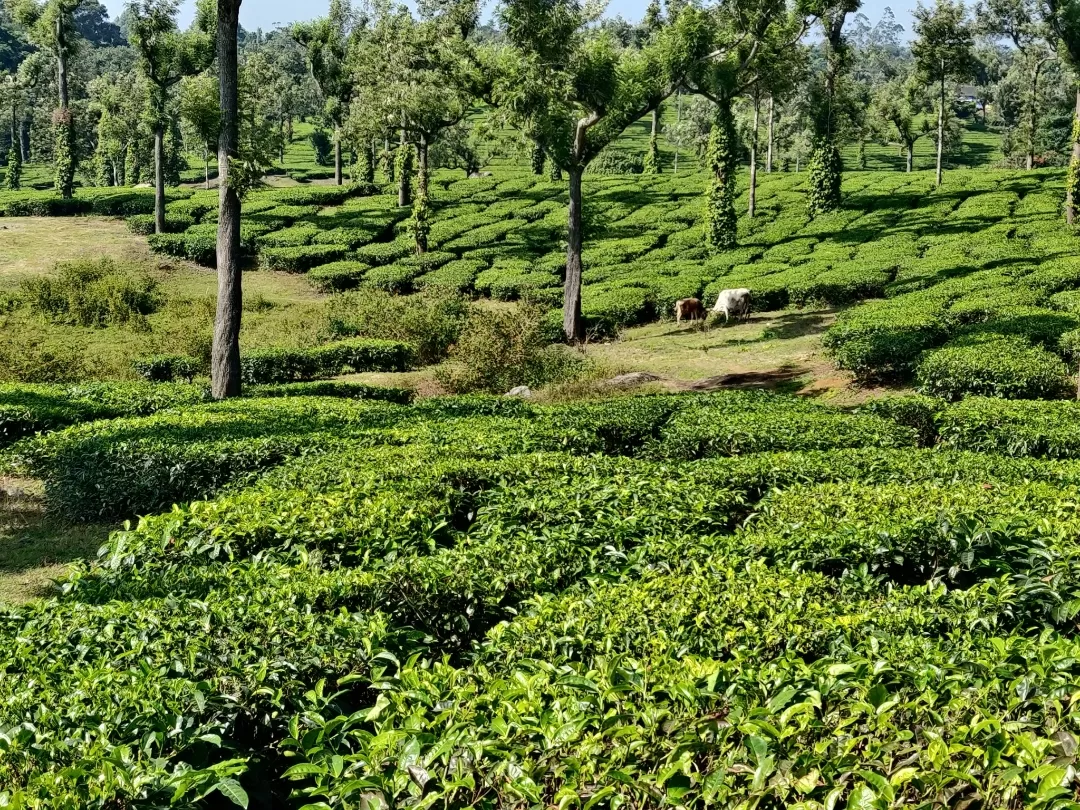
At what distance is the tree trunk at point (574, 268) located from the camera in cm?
2133

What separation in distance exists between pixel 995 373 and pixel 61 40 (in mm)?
45319

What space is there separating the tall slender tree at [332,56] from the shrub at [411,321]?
2226cm

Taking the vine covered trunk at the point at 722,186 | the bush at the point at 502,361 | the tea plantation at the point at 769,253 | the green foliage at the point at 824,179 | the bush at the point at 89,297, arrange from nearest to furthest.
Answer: the tea plantation at the point at 769,253 < the bush at the point at 502,361 < the bush at the point at 89,297 < the vine covered trunk at the point at 722,186 < the green foliage at the point at 824,179

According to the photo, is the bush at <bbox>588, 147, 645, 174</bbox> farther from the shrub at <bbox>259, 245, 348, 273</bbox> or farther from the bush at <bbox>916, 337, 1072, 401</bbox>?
the bush at <bbox>916, 337, 1072, 401</bbox>

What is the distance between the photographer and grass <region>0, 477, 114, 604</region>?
25.0ft

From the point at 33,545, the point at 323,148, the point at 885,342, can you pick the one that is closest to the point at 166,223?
the point at 885,342

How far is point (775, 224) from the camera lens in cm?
3262

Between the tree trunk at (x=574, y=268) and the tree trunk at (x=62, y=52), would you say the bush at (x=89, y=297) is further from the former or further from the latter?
the tree trunk at (x=62, y=52)

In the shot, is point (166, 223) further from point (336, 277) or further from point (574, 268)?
point (574, 268)

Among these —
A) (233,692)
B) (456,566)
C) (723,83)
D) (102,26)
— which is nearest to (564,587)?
(456,566)

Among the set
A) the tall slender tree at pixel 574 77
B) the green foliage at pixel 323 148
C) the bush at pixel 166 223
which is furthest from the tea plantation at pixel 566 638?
the green foliage at pixel 323 148

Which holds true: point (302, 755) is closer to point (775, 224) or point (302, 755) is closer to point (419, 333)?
point (419, 333)

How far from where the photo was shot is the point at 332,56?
45250 mm

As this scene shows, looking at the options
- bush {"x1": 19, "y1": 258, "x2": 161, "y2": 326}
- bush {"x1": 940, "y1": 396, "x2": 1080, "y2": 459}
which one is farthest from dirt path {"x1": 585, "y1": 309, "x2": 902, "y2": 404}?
bush {"x1": 19, "y1": 258, "x2": 161, "y2": 326}
